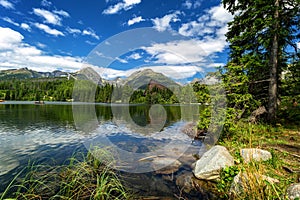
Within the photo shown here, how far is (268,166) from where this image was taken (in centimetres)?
553

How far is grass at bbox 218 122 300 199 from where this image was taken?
3.75 metres

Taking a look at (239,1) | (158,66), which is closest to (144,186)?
(158,66)

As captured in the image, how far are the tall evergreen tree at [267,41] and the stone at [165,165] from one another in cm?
621

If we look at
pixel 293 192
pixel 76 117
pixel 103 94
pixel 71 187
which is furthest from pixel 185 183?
pixel 103 94

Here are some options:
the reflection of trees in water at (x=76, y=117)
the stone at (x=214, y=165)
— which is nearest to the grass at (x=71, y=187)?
the stone at (x=214, y=165)

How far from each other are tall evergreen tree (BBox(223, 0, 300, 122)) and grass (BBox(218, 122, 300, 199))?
229cm

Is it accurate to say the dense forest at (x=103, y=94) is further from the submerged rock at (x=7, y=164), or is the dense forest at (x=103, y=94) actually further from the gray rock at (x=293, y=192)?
the submerged rock at (x=7, y=164)

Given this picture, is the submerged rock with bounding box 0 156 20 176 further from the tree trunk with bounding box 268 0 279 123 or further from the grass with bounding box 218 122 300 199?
the tree trunk with bounding box 268 0 279 123

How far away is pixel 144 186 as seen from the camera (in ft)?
18.6

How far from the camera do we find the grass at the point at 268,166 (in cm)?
375

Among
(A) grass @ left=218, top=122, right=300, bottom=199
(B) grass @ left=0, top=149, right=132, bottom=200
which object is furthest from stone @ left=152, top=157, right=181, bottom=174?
(A) grass @ left=218, top=122, right=300, bottom=199

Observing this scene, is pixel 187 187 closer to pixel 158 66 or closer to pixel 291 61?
pixel 158 66

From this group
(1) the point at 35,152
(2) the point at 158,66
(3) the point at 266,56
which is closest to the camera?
(1) the point at 35,152

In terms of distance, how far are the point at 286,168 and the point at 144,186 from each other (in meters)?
4.67
